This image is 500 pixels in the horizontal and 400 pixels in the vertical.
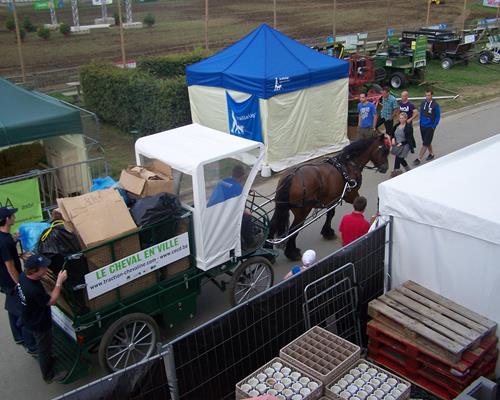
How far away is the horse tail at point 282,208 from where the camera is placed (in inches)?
310

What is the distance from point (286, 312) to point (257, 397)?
1.37m

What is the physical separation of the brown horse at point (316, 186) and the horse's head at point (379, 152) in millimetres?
18

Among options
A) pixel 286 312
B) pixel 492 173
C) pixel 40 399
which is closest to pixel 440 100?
pixel 492 173

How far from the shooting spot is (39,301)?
16.5ft

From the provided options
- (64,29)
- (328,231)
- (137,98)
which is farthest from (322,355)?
(64,29)

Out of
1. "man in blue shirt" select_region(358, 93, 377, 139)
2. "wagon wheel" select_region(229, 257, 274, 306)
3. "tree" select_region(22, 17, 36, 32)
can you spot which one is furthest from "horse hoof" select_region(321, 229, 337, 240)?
"tree" select_region(22, 17, 36, 32)

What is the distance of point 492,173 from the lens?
6094 mm

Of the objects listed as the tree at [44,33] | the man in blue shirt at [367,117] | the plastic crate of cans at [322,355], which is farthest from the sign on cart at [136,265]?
the tree at [44,33]

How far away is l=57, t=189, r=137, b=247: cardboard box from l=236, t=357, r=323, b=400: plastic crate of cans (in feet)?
6.47

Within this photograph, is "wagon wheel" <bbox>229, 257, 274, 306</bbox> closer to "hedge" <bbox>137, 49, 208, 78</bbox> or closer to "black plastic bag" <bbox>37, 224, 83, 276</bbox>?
"black plastic bag" <bbox>37, 224, 83, 276</bbox>

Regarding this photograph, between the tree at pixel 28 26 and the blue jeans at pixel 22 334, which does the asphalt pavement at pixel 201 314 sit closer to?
the blue jeans at pixel 22 334

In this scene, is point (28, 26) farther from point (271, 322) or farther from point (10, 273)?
point (271, 322)

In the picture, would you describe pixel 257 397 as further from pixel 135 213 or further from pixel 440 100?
pixel 440 100

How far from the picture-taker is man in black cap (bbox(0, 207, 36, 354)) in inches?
223
